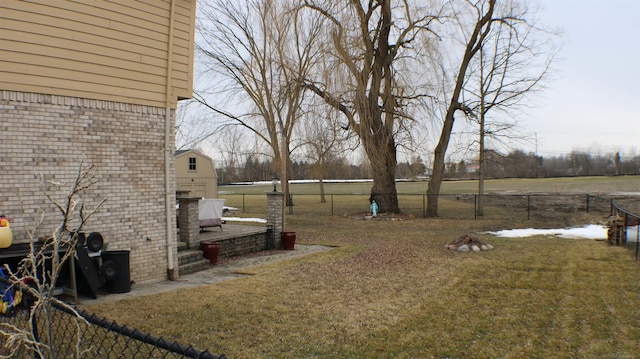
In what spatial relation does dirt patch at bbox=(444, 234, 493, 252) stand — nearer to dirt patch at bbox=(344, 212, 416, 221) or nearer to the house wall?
dirt patch at bbox=(344, 212, 416, 221)

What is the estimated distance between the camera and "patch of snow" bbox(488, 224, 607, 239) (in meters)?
12.8

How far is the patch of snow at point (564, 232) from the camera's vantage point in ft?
41.8

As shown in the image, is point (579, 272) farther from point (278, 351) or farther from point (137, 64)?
point (137, 64)

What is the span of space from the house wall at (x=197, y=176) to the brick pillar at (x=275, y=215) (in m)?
16.3

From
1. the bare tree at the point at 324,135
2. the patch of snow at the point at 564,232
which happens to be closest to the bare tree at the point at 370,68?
the bare tree at the point at 324,135

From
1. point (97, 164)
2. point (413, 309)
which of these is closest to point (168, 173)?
point (97, 164)

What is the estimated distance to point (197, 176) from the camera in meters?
27.6

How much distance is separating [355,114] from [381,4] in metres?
4.89

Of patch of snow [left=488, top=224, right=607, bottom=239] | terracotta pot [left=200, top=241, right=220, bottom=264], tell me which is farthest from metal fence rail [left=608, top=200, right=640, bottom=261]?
terracotta pot [left=200, top=241, right=220, bottom=264]

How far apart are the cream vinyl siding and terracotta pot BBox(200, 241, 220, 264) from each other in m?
2.95

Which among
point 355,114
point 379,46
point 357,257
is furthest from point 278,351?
point 379,46

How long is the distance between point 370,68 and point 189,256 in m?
11.2

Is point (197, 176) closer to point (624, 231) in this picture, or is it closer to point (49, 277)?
point (624, 231)

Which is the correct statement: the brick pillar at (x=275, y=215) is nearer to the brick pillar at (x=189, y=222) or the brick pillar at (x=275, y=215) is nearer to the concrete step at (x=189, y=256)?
the brick pillar at (x=189, y=222)
